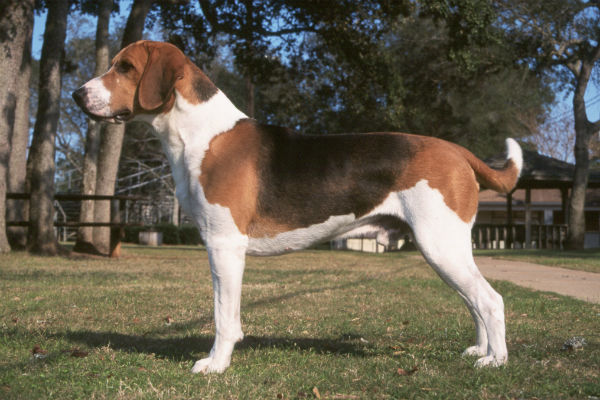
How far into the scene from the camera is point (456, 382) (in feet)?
11.7

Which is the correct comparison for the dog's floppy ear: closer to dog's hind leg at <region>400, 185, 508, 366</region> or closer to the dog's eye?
Result: the dog's eye

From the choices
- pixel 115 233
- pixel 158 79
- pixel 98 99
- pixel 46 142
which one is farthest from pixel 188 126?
pixel 115 233

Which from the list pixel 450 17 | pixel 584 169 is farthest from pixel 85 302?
pixel 584 169

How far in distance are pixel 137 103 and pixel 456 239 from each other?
2270mm

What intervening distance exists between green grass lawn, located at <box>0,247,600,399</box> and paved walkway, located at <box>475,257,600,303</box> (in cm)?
78

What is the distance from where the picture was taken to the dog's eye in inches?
153

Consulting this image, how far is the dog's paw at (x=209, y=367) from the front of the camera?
12.2 feet

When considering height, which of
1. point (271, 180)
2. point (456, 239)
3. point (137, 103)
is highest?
point (137, 103)

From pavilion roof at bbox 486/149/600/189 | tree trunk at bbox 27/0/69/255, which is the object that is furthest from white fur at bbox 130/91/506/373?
pavilion roof at bbox 486/149/600/189

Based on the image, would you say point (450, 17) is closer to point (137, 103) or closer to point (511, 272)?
point (511, 272)

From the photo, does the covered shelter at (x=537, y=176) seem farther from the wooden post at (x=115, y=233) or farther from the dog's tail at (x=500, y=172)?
the dog's tail at (x=500, y=172)

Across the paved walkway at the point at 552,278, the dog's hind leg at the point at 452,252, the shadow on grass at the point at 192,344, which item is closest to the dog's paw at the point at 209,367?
the shadow on grass at the point at 192,344

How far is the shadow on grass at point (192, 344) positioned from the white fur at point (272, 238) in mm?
720

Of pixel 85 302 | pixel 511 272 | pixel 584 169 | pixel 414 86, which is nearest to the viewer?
pixel 85 302
